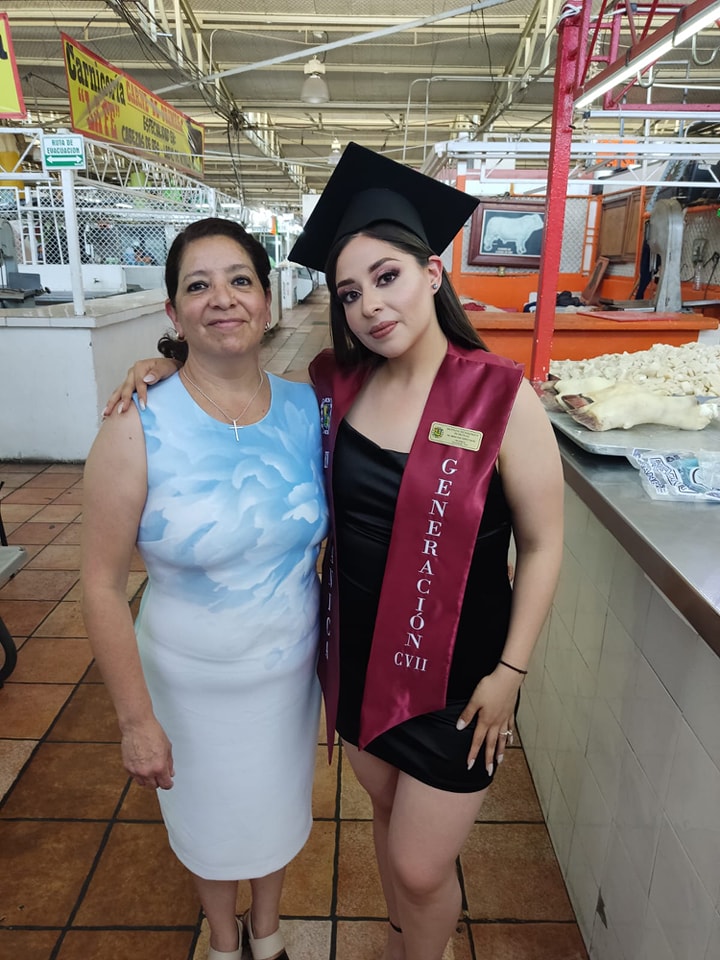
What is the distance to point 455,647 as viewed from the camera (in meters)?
1.29

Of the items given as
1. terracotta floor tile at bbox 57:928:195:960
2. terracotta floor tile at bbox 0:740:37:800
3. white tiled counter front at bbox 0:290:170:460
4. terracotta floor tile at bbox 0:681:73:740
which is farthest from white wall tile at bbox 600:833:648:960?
white tiled counter front at bbox 0:290:170:460

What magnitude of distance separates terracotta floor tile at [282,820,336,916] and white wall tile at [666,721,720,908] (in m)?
1.04

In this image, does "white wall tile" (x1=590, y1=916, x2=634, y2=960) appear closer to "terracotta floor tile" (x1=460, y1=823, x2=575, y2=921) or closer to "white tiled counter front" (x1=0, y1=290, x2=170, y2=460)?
"terracotta floor tile" (x1=460, y1=823, x2=575, y2=921)

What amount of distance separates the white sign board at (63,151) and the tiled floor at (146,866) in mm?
3818

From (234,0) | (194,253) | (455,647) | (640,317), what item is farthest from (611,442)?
(234,0)

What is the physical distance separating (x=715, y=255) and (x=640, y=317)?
2.74m

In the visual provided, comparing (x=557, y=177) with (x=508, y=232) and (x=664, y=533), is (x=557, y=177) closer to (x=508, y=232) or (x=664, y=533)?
(x=664, y=533)

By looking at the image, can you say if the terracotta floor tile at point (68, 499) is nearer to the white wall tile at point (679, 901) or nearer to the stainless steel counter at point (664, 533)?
the stainless steel counter at point (664, 533)

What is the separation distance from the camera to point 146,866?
194cm

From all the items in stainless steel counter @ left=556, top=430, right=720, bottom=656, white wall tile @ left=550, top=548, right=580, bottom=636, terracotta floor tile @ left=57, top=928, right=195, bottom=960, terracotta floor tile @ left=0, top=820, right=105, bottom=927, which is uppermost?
stainless steel counter @ left=556, top=430, right=720, bottom=656

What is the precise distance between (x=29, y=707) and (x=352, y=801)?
1.32 meters

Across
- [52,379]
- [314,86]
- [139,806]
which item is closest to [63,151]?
[52,379]

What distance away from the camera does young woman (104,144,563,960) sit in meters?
1.22

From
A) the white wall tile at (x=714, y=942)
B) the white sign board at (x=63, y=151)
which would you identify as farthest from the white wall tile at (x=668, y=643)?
the white sign board at (x=63, y=151)
